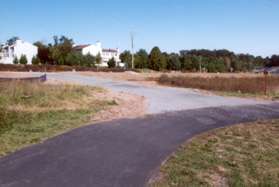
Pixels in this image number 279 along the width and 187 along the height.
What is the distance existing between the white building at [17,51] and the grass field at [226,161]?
91989 mm

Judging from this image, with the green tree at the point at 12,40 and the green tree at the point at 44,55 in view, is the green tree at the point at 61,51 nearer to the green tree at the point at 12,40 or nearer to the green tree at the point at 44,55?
the green tree at the point at 44,55

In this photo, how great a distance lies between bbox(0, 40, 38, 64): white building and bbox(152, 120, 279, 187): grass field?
9199 cm

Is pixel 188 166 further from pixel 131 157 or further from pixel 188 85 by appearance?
pixel 188 85

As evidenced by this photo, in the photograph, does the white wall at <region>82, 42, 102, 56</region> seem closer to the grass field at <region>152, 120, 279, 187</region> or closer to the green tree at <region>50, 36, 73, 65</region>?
the green tree at <region>50, 36, 73, 65</region>

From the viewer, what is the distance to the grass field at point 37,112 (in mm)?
7609

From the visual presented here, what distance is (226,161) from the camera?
613 centimetres

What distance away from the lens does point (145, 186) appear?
479 cm

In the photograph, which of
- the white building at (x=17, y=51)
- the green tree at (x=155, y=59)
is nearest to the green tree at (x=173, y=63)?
the green tree at (x=155, y=59)

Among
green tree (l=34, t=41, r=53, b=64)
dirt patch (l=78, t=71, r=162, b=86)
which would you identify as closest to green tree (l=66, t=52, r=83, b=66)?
green tree (l=34, t=41, r=53, b=64)

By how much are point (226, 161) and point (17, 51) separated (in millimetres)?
102438

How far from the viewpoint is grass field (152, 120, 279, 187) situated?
519 cm

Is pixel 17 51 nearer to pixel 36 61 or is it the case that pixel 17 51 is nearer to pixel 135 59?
pixel 36 61

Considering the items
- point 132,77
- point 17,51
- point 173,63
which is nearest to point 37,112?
point 132,77

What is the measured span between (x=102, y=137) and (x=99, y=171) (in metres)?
2.23
